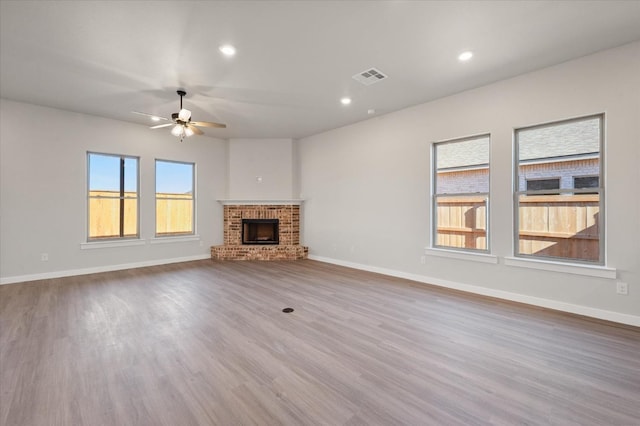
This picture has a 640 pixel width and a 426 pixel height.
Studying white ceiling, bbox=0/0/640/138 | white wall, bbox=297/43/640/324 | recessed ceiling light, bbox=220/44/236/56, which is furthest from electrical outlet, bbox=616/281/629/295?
recessed ceiling light, bbox=220/44/236/56

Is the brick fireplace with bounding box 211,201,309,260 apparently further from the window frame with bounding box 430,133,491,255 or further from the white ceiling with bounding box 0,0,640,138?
the window frame with bounding box 430,133,491,255

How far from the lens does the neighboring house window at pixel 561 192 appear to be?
3195 mm

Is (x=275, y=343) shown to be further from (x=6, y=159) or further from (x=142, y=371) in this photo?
(x=6, y=159)

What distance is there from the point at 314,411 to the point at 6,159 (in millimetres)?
5993

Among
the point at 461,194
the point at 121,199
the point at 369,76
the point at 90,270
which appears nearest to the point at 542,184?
the point at 461,194

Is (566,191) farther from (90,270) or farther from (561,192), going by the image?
(90,270)

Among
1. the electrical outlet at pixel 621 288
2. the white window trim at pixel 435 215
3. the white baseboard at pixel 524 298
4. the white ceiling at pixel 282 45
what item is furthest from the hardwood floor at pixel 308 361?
the white ceiling at pixel 282 45

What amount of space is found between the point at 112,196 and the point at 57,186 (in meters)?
0.81

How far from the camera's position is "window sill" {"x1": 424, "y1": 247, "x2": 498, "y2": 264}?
3846 millimetres

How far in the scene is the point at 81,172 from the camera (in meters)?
5.02

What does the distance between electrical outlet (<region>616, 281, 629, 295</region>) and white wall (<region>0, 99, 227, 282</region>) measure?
7231 millimetres

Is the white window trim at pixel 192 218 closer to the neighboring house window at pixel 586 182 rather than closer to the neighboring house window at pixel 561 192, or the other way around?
the neighboring house window at pixel 561 192

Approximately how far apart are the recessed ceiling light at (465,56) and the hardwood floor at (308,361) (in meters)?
2.96

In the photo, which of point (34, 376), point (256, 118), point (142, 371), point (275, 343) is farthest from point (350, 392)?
point (256, 118)
